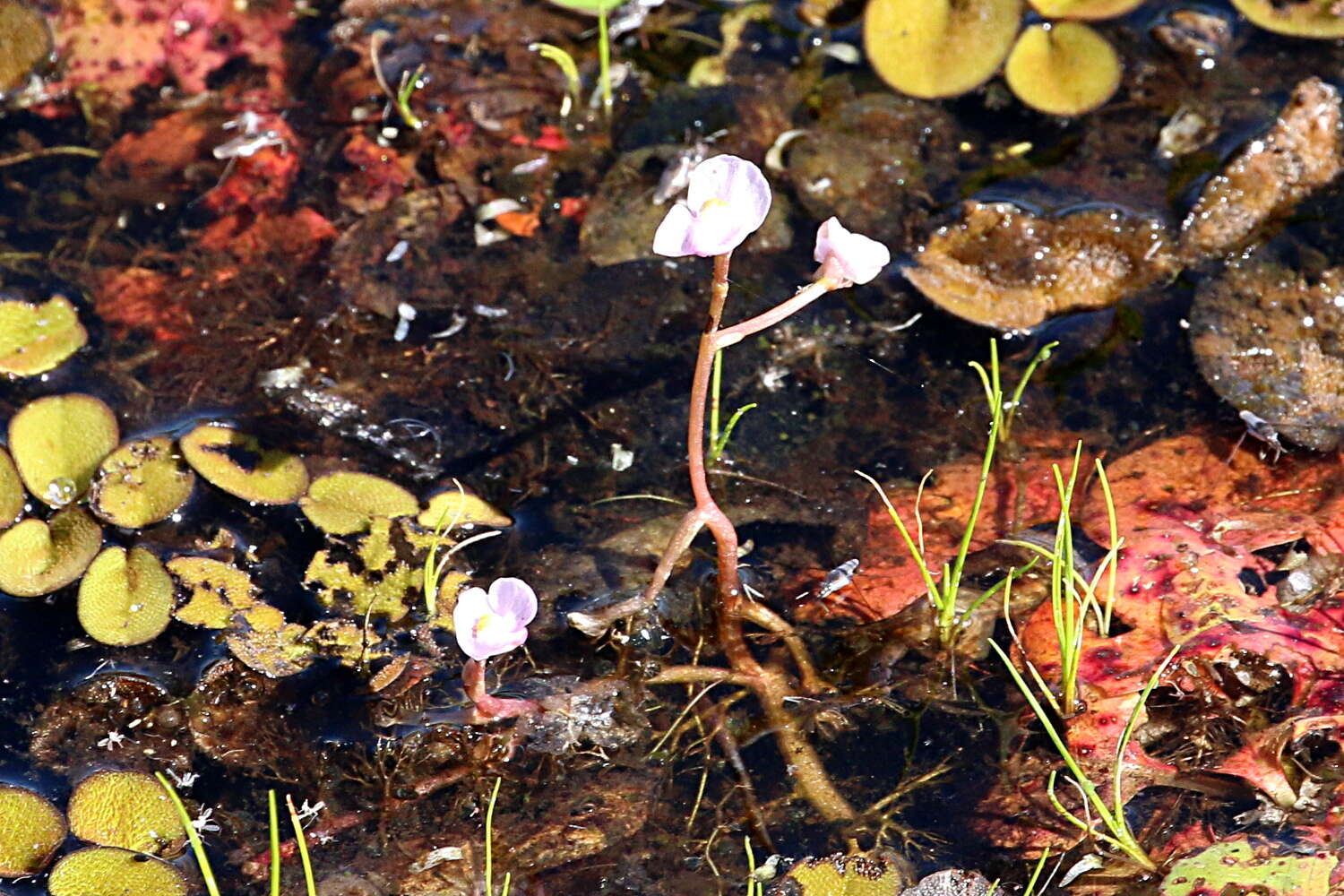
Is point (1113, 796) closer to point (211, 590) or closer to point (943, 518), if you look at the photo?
point (943, 518)

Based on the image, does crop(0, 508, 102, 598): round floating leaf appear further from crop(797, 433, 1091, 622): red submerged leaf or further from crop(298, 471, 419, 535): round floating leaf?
crop(797, 433, 1091, 622): red submerged leaf

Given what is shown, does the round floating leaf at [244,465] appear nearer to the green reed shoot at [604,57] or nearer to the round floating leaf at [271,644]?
the round floating leaf at [271,644]

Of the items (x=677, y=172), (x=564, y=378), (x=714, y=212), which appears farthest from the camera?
(x=677, y=172)

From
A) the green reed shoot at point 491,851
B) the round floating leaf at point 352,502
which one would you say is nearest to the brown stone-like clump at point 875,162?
the round floating leaf at point 352,502

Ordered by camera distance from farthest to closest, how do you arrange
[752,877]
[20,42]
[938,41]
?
[20,42]
[938,41]
[752,877]

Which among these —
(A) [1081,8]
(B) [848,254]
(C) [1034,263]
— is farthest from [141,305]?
(A) [1081,8]

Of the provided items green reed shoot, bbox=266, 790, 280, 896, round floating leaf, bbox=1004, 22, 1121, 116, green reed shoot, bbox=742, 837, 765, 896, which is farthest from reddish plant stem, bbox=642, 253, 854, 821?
round floating leaf, bbox=1004, 22, 1121, 116
